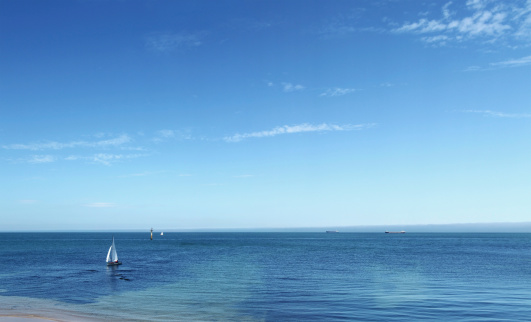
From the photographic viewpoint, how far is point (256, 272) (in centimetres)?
6131

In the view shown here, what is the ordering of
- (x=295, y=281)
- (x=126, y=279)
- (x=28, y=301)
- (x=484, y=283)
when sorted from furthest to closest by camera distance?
1. (x=126, y=279)
2. (x=295, y=281)
3. (x=484, y=283)
4. (x=28, y=301)

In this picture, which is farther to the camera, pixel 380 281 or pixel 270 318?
pixel 380 281

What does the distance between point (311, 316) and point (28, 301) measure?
89.4 feet

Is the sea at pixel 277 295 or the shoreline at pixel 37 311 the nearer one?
the shoreline at pixel 37 311

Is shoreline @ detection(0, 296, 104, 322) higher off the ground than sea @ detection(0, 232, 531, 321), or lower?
higher

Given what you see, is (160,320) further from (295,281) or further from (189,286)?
(295,281)

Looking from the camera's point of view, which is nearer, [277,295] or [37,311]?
[37,311]

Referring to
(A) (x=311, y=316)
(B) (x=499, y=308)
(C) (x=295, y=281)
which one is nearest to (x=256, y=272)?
(C) (x=295, y=281)

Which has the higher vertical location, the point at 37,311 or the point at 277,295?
the point at 37,311

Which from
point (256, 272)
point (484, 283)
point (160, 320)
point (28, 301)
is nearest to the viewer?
point (160, 320)

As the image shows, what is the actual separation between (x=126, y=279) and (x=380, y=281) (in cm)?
3484

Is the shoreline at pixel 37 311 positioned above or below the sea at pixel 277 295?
above

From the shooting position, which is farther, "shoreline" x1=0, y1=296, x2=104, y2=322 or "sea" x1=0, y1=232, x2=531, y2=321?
"sea" x1=0, y1=232, x2=531, y2=321

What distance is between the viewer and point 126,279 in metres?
A: 55.1
